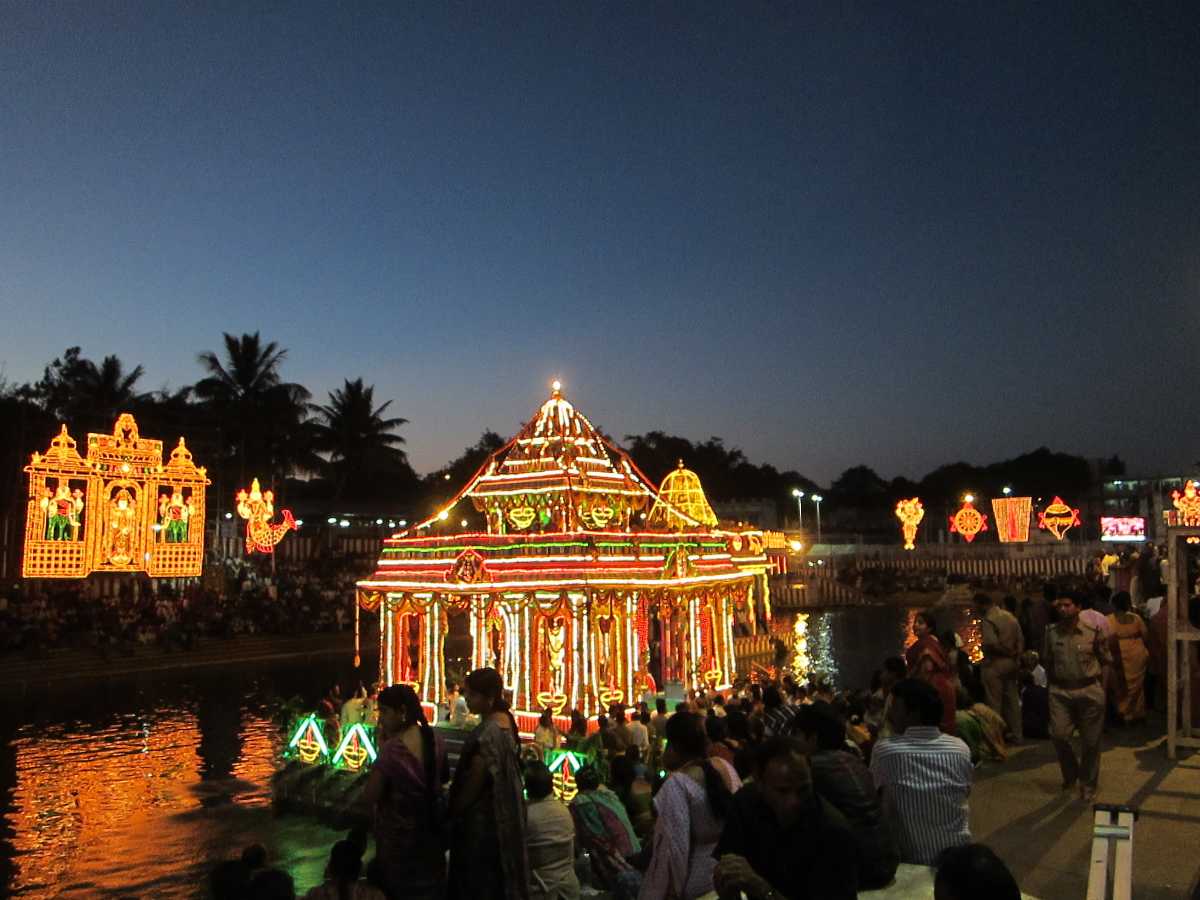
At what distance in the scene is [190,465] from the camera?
106ft

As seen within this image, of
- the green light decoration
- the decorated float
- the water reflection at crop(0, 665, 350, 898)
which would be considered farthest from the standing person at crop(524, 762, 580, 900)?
the decorated float

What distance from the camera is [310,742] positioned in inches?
533

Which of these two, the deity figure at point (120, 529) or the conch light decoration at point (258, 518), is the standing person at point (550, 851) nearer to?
the deity figure at point (120, 529)

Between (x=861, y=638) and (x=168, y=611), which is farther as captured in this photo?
(x=861, y=638)

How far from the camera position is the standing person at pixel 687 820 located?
4.49 m

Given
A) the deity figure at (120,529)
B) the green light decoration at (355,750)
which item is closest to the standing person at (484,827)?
the green light decoration at (355,750)

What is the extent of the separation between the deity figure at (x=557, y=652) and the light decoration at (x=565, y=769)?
4.49m

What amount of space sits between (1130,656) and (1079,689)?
11.5ft

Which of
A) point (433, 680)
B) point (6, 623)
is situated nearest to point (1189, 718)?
point (433, 680)

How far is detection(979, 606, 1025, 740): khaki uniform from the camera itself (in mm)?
10477

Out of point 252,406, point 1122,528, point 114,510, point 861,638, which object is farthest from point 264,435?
point 1122,528

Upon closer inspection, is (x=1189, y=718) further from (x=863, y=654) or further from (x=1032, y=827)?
(x=863, y=654)

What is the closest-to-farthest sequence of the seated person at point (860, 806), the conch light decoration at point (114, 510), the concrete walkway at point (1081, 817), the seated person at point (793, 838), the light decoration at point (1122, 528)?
1. the seated person at point (793, 838)
2. the seated person at point (860, 806)
3. the concrete walkway at point (1081, 817)
4. the conch light decoration at point (114, 510)
5. the light decoration at point (1122, 528)

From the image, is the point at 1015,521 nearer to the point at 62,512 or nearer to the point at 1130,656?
the point at 62,512
